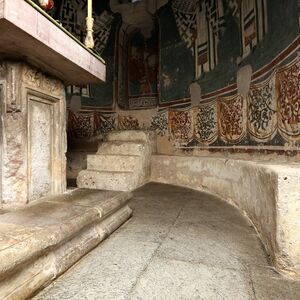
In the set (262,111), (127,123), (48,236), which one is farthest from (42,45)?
(127,123)

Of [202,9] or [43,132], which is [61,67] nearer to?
[43,132]

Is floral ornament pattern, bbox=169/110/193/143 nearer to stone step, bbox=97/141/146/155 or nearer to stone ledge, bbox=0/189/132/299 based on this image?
stone step, bbox=97/141/146/155

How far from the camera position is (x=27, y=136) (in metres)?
1.91

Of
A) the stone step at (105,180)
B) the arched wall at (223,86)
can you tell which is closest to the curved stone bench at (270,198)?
the arched wall at (223,86)

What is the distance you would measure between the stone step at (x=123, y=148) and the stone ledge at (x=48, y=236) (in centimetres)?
221

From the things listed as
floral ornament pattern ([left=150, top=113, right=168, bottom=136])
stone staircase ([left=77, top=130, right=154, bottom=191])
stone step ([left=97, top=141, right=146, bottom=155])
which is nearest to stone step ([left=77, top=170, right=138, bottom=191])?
stone staircase ([left=77, top=130, right=154, bottom=191])

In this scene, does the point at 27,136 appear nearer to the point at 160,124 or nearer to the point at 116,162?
the point at 116,162

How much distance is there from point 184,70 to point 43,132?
4.37 m

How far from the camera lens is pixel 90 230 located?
1.67 metres

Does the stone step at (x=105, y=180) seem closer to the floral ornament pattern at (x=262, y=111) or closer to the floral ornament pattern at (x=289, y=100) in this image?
the floral ornament pattern at (x=262, y=111)

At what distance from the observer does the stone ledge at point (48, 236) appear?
1.02m

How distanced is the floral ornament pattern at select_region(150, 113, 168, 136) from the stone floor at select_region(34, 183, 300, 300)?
3758mm

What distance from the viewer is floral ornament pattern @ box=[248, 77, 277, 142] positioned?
119 inches

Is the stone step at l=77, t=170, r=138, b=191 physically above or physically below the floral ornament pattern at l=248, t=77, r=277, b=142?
below
